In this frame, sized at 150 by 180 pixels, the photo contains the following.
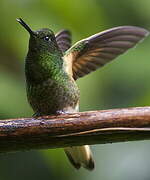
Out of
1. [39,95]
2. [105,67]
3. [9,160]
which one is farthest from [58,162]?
[105,67]

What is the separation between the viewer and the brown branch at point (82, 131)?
1.93m

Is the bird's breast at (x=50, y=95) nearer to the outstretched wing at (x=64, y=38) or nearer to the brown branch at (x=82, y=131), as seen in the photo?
the outstretched wing at (x=64, y=38)

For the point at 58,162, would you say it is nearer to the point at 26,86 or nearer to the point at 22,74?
the point at 26,86

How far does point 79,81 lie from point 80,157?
553mm

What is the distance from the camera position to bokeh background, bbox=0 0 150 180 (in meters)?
3.12

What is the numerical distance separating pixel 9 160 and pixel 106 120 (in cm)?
179

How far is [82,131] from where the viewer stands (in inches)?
76.2

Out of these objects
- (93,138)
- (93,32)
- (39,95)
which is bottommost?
(93,138)

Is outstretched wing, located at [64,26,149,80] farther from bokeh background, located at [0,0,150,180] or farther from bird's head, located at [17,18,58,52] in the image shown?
bird's head, located at [17,18,58,52]

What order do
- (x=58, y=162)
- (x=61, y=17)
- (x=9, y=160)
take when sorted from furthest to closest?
(x=9, y=160) → (x=61, y=17) → (x=58, y=162)

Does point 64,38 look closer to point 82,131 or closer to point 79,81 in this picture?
point 79,81

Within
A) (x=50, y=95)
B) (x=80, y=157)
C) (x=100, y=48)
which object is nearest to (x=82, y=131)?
(x=50, y=95)

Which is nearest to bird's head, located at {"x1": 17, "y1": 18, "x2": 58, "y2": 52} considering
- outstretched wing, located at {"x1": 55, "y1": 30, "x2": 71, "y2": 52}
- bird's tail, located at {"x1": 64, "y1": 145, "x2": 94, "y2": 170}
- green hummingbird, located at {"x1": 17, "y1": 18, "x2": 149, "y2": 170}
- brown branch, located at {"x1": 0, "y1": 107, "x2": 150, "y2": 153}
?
green hummingbird, located at {"x1": 17, "y1": 18, "x2": 149, "y2": 170}

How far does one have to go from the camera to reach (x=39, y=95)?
303cm
